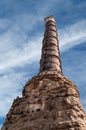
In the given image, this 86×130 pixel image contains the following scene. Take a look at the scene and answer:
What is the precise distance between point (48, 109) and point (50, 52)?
807 cm

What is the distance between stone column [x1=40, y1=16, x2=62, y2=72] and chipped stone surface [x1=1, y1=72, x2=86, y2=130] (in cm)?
295

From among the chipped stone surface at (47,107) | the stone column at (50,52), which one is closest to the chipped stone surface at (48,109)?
the chipped stone surface at (47,107)

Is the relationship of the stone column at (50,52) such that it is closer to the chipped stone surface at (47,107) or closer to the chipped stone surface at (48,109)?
the chipped stone surface at (47,107)

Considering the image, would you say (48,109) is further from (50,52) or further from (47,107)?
(50,52)

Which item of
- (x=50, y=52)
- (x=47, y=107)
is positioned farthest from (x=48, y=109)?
(x=50, y=52)

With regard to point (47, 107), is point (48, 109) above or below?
below

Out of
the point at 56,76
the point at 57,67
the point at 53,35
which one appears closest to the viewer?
the point at 56,76

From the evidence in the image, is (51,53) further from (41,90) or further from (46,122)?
(46,122)

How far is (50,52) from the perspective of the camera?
23641mm

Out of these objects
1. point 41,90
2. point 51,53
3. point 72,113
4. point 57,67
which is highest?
point 51,53

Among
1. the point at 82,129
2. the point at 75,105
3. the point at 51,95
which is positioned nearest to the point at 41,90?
the point at 51,95

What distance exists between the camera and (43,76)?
779 inches

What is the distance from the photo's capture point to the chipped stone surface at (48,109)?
15.0 metres

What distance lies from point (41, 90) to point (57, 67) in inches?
169
